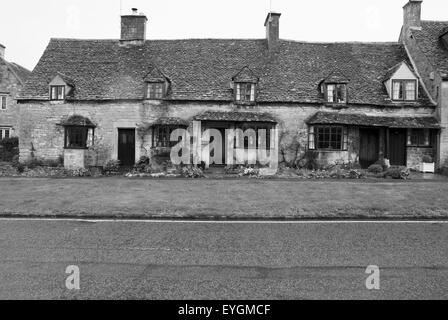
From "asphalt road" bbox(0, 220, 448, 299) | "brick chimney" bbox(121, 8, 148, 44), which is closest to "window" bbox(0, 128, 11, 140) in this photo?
"brick chimney" bbox(121, 8, 148, 44)

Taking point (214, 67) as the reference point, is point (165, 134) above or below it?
below

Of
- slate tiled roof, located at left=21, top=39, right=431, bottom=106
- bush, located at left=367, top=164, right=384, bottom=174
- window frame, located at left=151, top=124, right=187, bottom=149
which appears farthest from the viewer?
slate tiled roof, located at left=21, top=39, right=431, bottom=106

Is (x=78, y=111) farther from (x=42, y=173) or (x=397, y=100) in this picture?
(x=397, y=100)

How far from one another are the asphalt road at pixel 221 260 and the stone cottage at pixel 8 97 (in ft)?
95.1

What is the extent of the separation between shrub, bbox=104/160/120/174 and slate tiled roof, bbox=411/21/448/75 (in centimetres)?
2109

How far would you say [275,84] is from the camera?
78.0 feet

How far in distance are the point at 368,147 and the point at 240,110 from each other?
8.87 meters

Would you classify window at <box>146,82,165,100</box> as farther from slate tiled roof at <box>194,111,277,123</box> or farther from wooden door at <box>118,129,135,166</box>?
slate tiled roof at <box>194,111,277,123</box>

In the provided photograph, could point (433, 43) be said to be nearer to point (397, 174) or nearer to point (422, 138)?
point (422, 138)

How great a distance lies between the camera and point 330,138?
2245 cm

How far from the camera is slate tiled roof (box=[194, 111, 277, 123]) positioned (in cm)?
2194

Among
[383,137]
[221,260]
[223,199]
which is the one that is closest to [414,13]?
[383,137]
